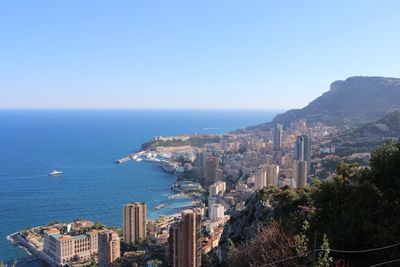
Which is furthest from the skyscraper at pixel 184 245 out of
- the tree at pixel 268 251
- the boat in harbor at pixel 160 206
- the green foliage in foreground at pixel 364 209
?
the boat in harbor at pixel 160 206

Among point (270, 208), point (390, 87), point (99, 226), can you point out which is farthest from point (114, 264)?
point (390, 87)

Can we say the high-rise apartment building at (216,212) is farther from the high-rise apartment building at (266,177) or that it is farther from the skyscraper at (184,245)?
the skyscraper at (184,245)

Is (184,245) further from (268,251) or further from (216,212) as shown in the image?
(268,251)

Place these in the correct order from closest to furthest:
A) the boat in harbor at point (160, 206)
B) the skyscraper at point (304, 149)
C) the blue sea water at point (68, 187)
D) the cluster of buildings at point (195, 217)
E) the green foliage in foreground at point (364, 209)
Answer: the green foliage in foreground at point (364, 209), the cluster of buildings at point (195, 217), the blue sea water at point (68, 187), the boat in harbor at point (160, 206), the skyscraper at point (304, 149)

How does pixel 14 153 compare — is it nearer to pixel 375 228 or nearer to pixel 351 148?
pixel 351 148

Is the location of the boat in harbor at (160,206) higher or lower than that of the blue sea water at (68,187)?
lower

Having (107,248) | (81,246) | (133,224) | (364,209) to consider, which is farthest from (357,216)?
(81,246)

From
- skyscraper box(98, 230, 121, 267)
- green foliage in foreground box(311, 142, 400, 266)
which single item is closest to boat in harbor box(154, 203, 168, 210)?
skyscraper box(98, 230, 121, 267)

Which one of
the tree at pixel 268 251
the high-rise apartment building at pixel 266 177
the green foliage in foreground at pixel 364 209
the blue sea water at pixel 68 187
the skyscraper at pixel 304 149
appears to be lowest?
the blue sea water at pixel 68 187

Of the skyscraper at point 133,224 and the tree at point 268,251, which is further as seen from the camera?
the skyscraper at point 133,224
